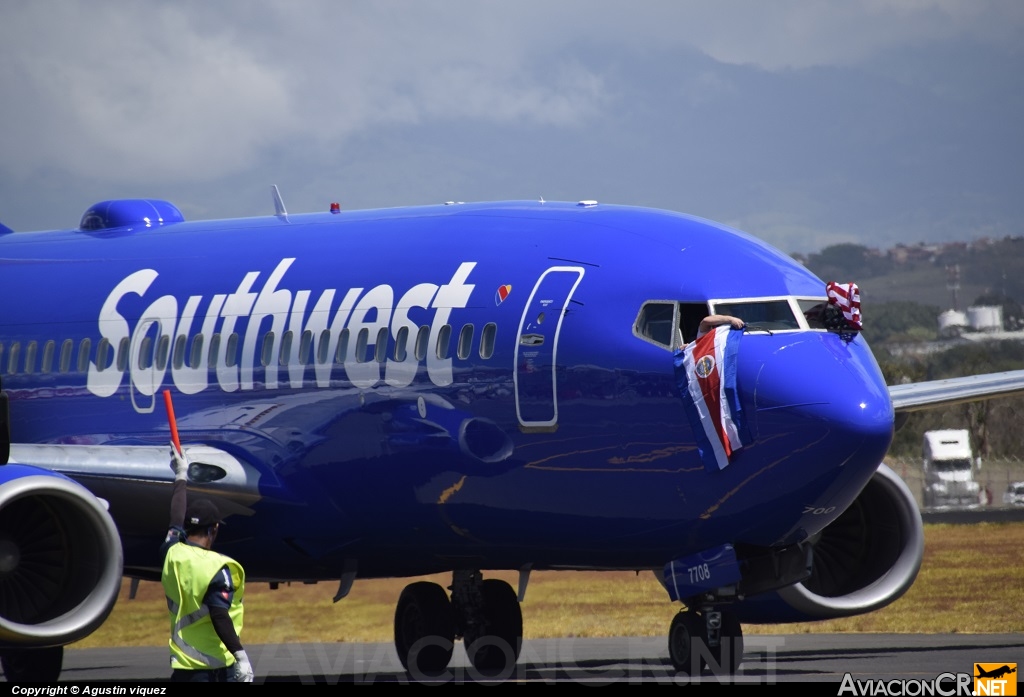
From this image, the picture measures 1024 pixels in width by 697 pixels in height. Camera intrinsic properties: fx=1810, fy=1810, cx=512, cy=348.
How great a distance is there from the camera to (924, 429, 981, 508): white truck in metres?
39.0

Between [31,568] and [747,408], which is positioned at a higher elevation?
[747,408]

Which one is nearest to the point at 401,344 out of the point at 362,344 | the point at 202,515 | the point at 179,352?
the point at 362,344

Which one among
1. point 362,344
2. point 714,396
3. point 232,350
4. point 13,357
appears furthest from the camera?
point 13,357

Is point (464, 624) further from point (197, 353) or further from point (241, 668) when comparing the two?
point (241, 668)

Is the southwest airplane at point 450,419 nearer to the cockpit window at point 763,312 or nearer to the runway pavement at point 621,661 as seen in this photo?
the cockpit window at point 763,312

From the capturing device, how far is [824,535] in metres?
16.8

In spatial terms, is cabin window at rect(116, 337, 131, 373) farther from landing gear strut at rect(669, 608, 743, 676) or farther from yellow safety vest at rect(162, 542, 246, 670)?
yellow safety vest at rect(162, 542, 246, 670)

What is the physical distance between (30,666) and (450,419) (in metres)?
5.69

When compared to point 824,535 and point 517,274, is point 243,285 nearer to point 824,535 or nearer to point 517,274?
point 517,274

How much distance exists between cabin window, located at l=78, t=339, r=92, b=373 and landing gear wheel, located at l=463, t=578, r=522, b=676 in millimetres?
4482

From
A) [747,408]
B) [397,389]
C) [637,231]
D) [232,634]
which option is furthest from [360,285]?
[232,634]

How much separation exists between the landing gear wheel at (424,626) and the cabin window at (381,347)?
356cm

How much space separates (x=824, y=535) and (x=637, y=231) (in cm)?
405

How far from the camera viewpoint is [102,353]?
17766 mm
